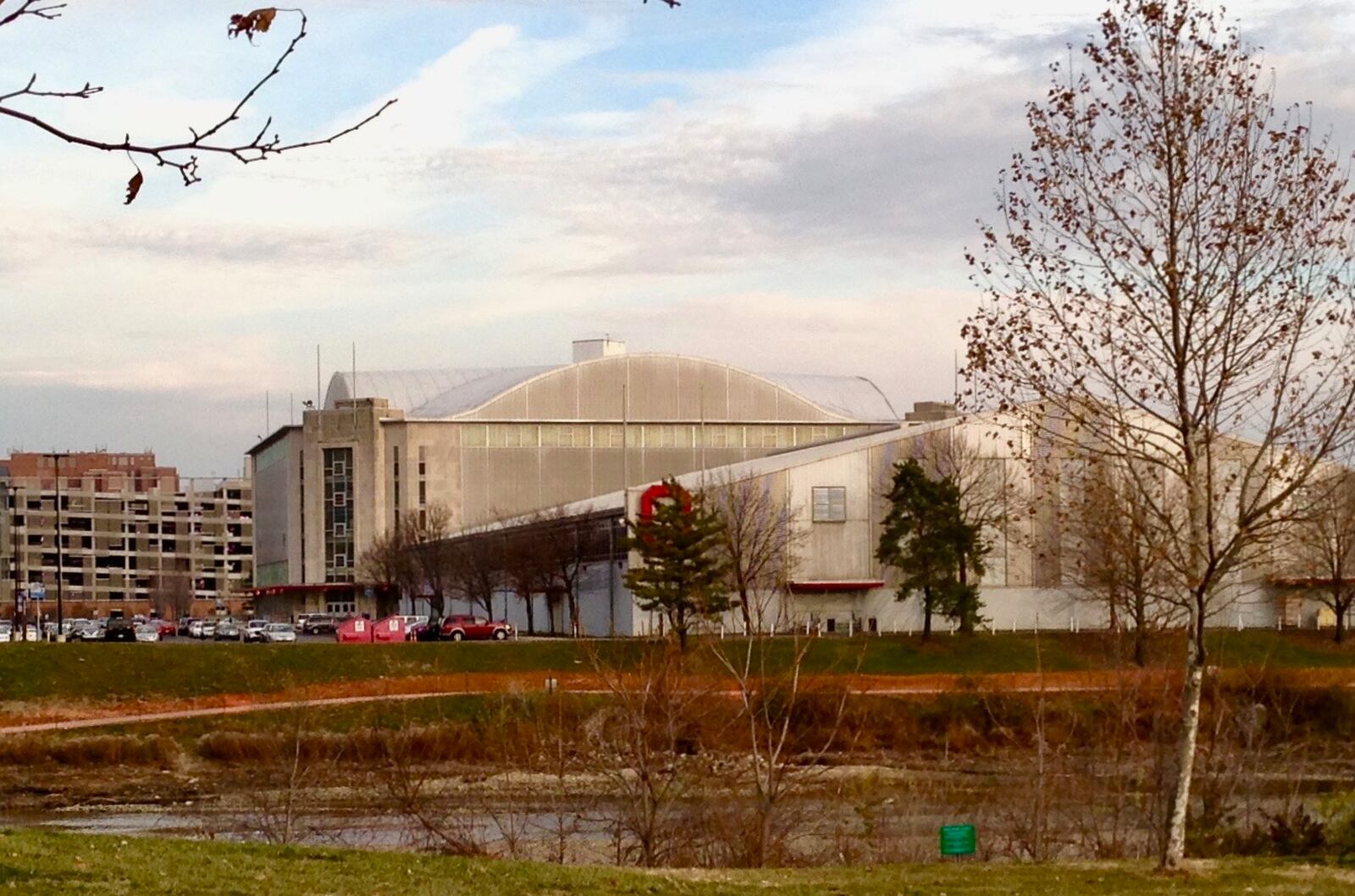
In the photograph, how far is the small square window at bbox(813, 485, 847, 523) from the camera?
293 ft

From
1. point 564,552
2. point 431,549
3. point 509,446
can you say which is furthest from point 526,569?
point 509,446

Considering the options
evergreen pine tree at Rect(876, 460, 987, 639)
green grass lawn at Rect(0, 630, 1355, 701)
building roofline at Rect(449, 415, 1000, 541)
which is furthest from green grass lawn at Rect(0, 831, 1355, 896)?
evergreen pine tree at Rect(876, 460, 987, 639)

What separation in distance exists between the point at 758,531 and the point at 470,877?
64652 mm

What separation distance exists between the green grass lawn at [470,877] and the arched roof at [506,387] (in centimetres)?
11871

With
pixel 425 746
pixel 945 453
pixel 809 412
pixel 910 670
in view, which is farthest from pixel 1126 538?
pixel 809 412

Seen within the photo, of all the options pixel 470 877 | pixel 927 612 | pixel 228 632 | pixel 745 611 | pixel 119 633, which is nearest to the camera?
pixel 470 877

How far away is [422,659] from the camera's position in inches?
2891

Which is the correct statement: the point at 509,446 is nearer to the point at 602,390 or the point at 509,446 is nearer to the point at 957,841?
the point at 602,390

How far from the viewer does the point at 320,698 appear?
64.6 m

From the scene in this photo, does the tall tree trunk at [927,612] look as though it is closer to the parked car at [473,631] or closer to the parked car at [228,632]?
the parked car at [473,631]

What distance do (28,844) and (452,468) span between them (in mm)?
122152

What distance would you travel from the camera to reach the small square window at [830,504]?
293 feet

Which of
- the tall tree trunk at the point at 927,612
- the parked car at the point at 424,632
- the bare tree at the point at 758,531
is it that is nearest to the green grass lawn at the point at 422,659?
the tall tree trunk at the point at 927,612

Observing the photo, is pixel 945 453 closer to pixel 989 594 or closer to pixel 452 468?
pixel 989 594
